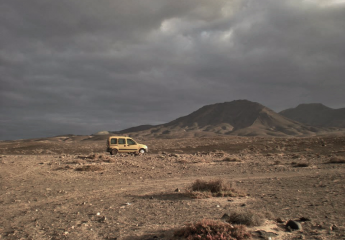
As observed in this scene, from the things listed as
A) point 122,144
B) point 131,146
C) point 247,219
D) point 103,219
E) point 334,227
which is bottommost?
point 334,227

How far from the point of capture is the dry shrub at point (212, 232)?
4751 millimetres

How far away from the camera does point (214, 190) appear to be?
9531 mm

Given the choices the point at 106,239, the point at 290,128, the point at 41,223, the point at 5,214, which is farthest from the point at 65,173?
the point at 290,128

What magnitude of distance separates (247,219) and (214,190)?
3.78 m

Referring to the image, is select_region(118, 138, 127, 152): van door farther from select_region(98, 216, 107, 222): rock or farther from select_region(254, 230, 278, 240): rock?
select_region(254, 230, 278, 240): rock

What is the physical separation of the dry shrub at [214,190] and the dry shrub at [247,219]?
2.88 m

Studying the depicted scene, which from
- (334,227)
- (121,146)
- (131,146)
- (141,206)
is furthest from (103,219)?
(131,146)

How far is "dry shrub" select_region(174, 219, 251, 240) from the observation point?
4.75 m

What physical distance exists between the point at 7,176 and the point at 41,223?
876 centimetres

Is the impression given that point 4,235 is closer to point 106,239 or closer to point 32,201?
point 106,239

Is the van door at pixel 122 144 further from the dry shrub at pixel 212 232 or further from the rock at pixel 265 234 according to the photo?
the rock at pixel 265 234

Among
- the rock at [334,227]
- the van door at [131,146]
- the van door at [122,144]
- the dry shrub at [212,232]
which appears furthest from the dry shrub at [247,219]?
the van door at [131,146]

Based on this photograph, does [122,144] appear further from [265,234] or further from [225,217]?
[265,234]

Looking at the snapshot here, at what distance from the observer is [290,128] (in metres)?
176
